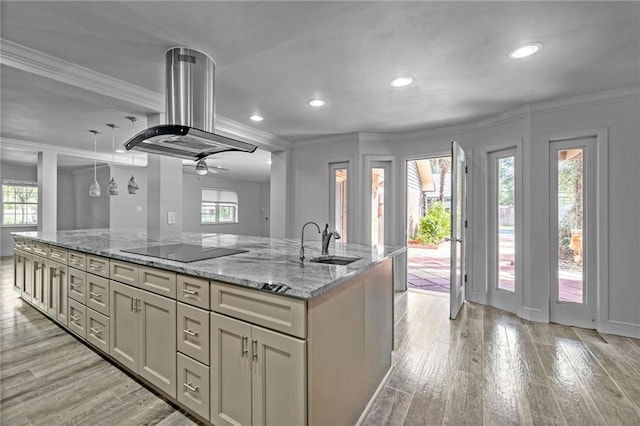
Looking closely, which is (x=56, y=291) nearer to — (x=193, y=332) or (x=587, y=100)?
(x=193, y=332)

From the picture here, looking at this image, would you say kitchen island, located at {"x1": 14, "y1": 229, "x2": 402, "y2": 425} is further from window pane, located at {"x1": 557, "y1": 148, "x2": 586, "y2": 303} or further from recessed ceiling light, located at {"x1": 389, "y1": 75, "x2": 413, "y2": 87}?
window pane, located at {"x1": 557, "y1": 148, "x2": 586, "y2": 303}

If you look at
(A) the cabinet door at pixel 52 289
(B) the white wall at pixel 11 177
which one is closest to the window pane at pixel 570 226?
(A) the cabinet door at pixel 52 289

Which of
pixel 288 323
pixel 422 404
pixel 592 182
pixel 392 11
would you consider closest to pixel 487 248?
pixel 592 182

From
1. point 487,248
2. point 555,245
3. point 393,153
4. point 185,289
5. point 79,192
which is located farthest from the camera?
point 79,192

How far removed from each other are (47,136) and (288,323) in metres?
5.62

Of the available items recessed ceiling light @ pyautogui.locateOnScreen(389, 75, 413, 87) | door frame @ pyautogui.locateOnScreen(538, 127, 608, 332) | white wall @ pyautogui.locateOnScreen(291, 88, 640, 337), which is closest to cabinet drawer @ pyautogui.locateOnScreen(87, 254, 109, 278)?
recessed ceiling light @ pyautogui.locateOnScreen(389, 75, 413, 87)

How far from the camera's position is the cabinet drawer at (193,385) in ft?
5.34

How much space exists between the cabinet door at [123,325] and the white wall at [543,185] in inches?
149

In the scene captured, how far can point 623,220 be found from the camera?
2.96 meters

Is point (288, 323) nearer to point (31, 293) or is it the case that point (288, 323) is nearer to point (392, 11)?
point (392, 11)

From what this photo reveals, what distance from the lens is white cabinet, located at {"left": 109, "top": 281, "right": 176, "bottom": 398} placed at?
1805 mm

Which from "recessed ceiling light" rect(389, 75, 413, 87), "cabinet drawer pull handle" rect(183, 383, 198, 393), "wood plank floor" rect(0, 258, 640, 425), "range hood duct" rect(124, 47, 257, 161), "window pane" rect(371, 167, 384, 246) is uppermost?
"recessed ceiling light" rect(389, 75, 413, 87)

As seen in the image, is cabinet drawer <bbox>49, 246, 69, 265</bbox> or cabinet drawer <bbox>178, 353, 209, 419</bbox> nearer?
cabinet drawer <bbox>178, 353, 209, 419</bbox>

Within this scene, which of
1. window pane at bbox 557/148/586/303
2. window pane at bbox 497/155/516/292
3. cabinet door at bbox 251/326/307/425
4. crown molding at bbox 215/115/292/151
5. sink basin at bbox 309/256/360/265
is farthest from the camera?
crown molding at bbox 215/115/292/151
